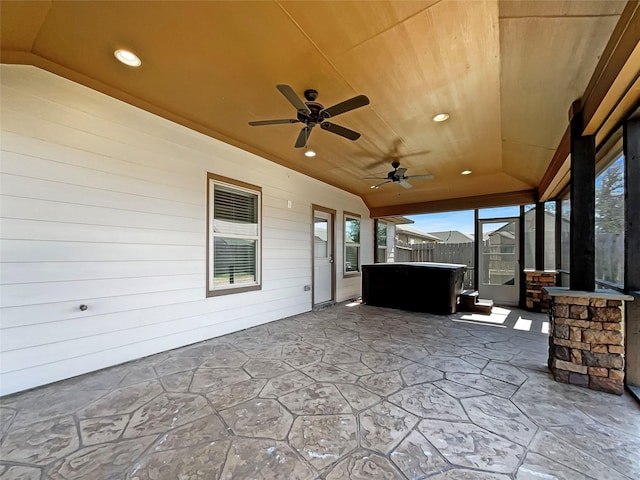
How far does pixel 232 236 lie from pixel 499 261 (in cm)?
613

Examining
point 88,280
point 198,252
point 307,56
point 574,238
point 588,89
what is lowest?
point 88,280

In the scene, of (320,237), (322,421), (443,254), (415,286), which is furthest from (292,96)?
(443,254)

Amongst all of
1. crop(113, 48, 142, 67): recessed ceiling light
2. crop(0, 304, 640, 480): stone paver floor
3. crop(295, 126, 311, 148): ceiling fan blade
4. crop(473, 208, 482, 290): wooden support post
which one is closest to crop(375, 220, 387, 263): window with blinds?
crop(473, 208, 482, 290): wooden support post

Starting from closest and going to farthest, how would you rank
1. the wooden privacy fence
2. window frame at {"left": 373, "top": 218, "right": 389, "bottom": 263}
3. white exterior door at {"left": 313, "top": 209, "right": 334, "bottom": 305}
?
white exterior door at {"left": 313, "top": 209, "right": 334, "bottom": 305}, the wooden privacy fence, window frame at {"left": 373, "top": 218, "right": 389, "bottom": 263}

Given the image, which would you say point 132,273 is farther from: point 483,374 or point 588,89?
point 588,89

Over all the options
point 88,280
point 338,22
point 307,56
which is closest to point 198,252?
point 88,280

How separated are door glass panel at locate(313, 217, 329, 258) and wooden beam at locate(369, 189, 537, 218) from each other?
87.8 inches

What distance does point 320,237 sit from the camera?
240 inches

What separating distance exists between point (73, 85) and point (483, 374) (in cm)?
493

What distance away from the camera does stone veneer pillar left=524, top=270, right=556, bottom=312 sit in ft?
17.5

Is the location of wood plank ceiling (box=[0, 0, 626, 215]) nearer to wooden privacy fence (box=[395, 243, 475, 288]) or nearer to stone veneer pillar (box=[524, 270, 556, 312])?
stone veneer pillar (box=[524, 270, 556, 312])

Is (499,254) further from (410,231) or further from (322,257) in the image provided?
(410,231)

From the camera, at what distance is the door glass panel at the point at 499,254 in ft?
20.4

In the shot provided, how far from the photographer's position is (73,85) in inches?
101
